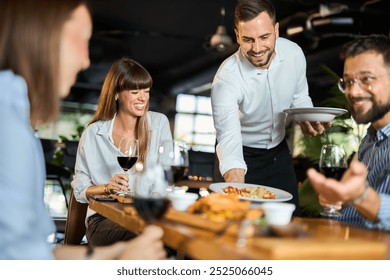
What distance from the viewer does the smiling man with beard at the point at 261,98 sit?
303 centimetres

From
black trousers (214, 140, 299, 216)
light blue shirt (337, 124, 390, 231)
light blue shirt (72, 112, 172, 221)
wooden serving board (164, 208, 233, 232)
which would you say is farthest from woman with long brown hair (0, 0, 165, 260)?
black trousers (214, 140, 299, 216)

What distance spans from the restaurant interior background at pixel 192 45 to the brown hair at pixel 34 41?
0.76 ft

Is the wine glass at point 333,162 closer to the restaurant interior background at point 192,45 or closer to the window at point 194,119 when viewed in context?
the restaurant interior background at point 192,45

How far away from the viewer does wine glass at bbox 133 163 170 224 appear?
4.48 ft

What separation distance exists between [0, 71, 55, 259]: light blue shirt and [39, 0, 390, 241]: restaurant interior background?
33 centimetres

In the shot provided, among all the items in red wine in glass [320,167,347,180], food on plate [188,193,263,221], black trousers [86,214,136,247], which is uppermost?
red wine in glass [320,167,347,180]

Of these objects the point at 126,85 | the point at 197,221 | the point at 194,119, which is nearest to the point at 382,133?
the point at 197,221

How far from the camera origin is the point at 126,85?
307cm

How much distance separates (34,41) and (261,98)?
7.17 feet

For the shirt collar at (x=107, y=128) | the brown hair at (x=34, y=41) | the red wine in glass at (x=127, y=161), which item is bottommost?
the red wine in glass at (x=127, y=161)

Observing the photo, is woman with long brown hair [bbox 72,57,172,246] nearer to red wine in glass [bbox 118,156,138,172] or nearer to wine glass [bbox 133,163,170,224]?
red wine in glass [bbox 118,156,138,172]

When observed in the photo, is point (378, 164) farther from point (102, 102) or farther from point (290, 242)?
point (102, 102)

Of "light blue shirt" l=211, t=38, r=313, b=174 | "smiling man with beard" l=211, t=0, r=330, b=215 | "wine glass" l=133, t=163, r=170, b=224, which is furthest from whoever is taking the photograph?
"light blue shirt" l=211, t=38, r=313, b=174

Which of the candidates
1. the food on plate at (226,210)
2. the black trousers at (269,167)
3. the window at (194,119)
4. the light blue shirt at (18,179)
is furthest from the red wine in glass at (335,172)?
the window at (194,119)
